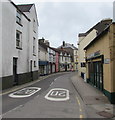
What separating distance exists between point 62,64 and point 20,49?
39.3 metres

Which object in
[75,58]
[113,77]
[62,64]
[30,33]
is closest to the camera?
[113,77]

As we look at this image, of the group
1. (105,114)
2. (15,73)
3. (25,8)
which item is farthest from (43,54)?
(105,114)

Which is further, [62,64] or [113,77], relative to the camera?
[62,64]

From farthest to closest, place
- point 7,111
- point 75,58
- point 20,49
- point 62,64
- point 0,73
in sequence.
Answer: point 75,58
point 62,64
point 20,49
point 0,73
point 7,111

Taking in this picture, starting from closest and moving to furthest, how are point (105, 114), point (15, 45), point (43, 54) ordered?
point (105, 114) → point (15, 45) → point (43, 54)

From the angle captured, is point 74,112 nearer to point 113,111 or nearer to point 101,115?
point 101,115

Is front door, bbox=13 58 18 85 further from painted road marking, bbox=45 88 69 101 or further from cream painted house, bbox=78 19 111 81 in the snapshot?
cream painted house, bbox=78 19 111 81

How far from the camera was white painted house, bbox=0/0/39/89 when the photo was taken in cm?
1491

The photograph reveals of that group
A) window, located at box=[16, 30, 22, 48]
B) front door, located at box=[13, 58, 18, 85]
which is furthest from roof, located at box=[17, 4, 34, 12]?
front door, located at box=[13, 58, 18, 85]

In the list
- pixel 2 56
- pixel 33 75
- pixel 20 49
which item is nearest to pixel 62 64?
pixel 33 75

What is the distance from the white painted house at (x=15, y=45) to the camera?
14.9 metres

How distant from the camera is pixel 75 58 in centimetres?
7062

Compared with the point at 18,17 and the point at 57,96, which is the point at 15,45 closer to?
the point at 18,17

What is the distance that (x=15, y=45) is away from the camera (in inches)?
690
